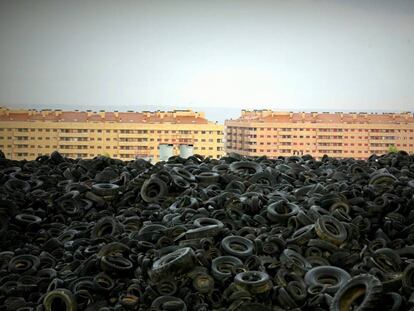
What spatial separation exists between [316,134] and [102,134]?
141 inches

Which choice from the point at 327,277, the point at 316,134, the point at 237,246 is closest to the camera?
the point at 327,277

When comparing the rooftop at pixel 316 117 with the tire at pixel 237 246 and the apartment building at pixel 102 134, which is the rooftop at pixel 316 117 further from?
the tire at pixel 237 246

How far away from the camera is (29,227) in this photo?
5477mm

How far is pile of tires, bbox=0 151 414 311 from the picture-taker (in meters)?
3.82

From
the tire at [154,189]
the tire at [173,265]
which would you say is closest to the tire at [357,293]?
the tire at [173,265]

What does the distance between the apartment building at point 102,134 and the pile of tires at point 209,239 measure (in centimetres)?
250

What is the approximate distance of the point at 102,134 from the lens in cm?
940

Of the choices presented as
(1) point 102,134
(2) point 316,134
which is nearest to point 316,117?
(2) point 316,134

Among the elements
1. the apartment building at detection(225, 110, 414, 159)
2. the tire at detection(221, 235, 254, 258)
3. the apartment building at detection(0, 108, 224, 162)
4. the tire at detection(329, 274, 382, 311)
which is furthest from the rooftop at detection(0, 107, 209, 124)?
the tire at detection(329, 274, 382, 311)

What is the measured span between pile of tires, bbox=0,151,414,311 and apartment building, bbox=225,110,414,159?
9.68 ft

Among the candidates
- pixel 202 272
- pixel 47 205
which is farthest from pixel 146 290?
pixel 47 205

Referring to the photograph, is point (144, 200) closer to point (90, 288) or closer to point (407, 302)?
point (90, 288)

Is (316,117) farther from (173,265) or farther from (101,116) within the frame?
(173,265)

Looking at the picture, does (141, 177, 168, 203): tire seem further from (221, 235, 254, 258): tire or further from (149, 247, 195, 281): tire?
(149, 247, 195, 281): tire
